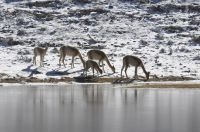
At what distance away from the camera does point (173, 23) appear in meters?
45.8

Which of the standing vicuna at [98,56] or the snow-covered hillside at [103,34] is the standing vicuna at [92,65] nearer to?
the snow-covered hillside at [103,34]

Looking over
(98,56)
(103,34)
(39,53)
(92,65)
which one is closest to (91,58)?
(98,56)

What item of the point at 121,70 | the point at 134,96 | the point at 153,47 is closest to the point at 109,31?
the point at 153,47

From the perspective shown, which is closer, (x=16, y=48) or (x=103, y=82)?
(x=103, y=82)

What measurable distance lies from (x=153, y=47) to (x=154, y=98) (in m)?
16.2

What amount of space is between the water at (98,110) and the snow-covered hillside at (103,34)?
22.5ft

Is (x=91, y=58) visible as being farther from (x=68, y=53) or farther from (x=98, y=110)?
(x=98, y=110)

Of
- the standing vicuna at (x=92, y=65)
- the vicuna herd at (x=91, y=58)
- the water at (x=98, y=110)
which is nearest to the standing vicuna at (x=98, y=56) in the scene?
the vicuna herd at (x=91, y=58)

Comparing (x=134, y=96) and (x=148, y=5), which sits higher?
(x=148, y=5)

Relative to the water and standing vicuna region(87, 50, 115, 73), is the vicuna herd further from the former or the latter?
the water

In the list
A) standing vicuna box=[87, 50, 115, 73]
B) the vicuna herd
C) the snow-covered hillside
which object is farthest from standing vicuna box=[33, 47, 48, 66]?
standing vicuna box=[87, 50, 115, 73]

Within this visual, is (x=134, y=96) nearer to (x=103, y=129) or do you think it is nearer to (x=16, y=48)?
(x=103, y=129)

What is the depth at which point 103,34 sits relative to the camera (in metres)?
43.1

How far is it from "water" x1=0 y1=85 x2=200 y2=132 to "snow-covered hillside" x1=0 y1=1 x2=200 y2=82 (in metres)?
6.85
